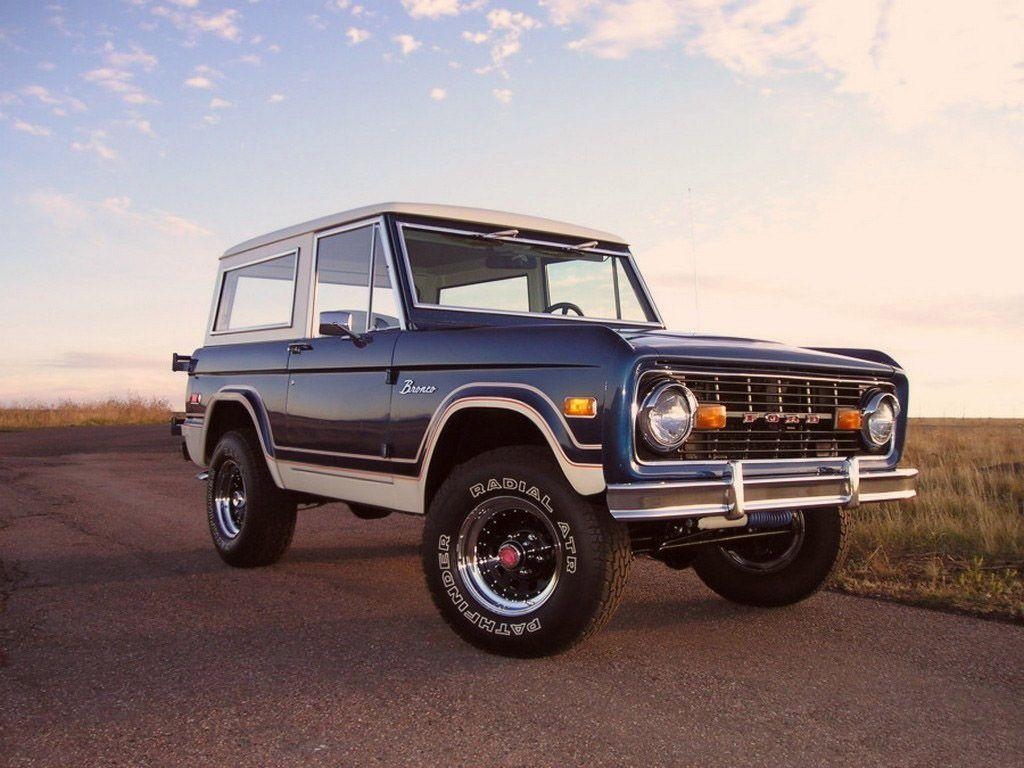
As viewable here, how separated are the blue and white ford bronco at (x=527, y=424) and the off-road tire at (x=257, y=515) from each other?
0.01 m

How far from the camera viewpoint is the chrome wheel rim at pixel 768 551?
17.4 ft

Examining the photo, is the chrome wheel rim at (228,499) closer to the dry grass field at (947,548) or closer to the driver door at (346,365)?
the driver door at (346,365)

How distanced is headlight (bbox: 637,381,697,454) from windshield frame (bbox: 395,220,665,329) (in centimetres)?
151

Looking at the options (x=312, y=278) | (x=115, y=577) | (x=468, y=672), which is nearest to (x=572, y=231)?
(x=312, y=278)

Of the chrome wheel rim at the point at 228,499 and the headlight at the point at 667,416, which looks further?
the chrome wheel rim at the point at 228,499

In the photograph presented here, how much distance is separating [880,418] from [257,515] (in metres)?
3.74

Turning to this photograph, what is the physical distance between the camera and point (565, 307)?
240 inches

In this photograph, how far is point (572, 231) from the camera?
20.2 feet

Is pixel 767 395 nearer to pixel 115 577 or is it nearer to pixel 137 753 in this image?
pixel 137 753

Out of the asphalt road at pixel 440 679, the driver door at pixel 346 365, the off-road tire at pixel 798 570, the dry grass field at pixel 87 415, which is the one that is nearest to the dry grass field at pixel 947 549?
the asphalt road at pixel 440 679

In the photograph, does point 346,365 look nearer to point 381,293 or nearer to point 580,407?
point 381,293

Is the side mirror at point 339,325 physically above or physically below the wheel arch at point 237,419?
above

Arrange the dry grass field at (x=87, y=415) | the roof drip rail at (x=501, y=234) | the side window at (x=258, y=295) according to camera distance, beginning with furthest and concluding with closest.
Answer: the dry grass field at (x=87, y=415), the side window at (x=258, y=295), the roof drip rail at (x=501, y=234)

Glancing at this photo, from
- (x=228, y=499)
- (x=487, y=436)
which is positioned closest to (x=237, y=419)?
(x=228, y=499)
